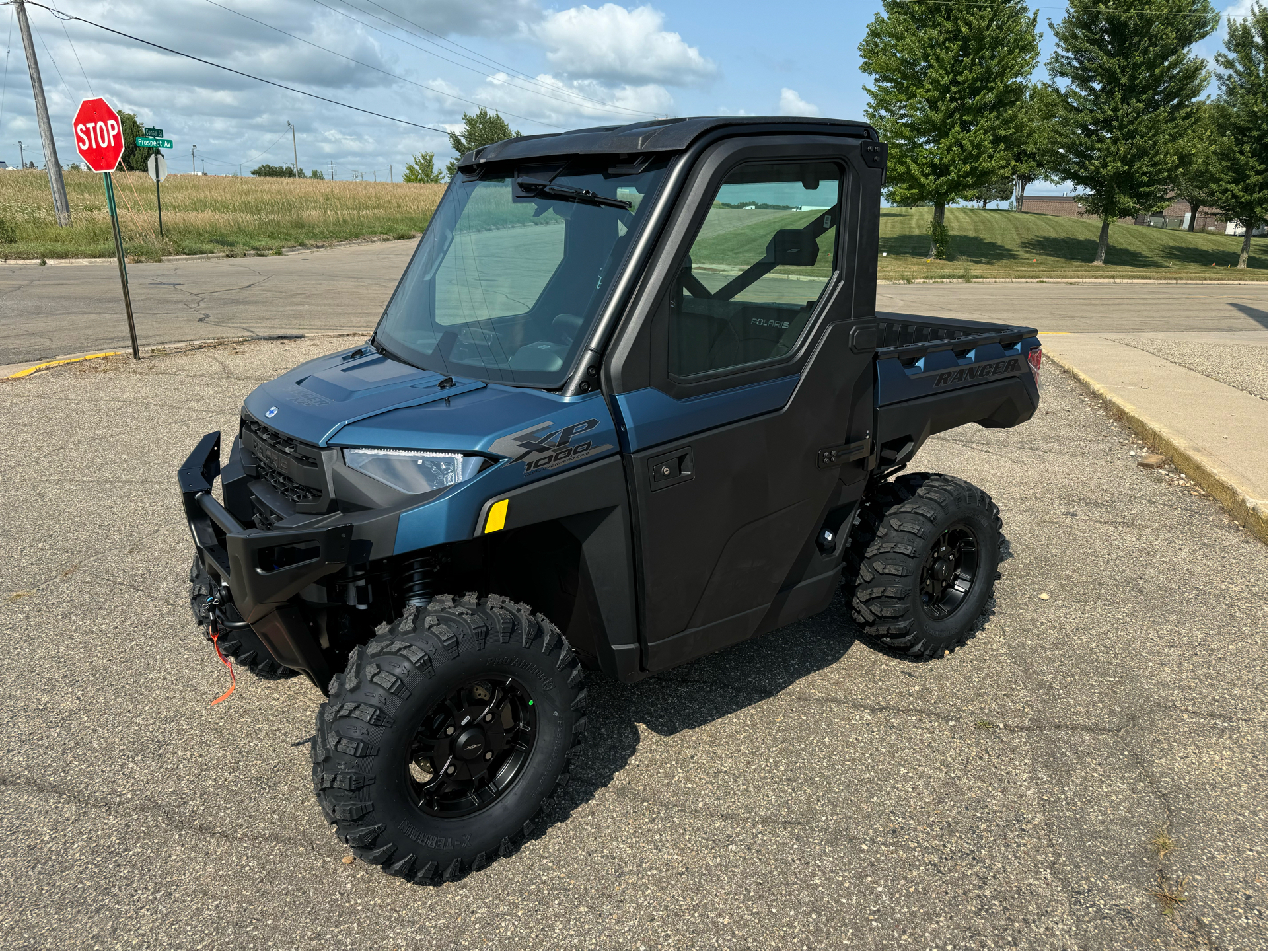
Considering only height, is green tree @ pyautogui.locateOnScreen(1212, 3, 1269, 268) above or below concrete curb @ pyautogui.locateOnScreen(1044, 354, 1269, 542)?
above

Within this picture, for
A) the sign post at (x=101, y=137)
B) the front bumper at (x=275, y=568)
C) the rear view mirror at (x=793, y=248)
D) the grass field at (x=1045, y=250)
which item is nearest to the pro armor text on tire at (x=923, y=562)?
the rear view mirror at (x=793, y=248)

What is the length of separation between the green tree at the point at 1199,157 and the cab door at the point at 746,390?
1344 inches

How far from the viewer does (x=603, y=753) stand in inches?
131

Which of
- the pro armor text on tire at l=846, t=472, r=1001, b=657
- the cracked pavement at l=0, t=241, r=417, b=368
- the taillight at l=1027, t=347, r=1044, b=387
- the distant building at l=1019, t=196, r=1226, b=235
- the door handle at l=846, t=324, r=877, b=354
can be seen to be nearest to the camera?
the door handle at l=846, t=324, r=877, b=354

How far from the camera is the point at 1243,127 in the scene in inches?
1303

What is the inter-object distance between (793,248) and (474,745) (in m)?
1.99

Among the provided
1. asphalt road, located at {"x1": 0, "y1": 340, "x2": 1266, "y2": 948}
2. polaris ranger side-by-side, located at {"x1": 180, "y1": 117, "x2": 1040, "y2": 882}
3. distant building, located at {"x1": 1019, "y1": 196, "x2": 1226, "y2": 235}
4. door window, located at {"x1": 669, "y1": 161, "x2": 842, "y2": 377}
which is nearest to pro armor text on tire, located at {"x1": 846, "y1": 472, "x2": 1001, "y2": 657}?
asphalt road, located at {"x1": 0, "y1": 340, "x2": 1266, "y2": 948}

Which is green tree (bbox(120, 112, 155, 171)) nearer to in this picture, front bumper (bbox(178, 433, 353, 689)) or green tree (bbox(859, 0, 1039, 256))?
green tree (bbox(859, 0, 1039, 256))

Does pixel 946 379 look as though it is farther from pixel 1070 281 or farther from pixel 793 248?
pixel 1070 281

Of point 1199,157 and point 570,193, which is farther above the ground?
point 1199,157

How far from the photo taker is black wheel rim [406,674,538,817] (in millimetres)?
2707

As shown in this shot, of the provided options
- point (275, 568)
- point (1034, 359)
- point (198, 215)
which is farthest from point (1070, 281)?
point (198, 215)

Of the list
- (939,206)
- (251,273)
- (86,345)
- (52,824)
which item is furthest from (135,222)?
(52,824)

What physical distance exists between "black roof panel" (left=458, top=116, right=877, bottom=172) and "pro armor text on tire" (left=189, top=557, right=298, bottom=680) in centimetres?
196
